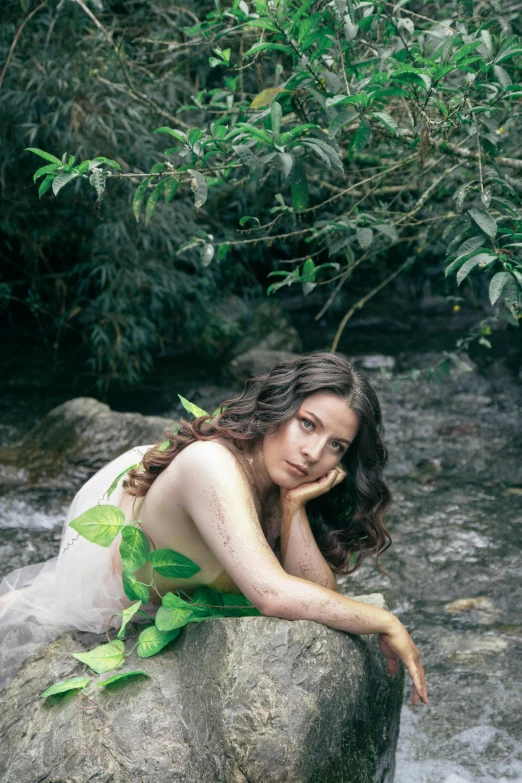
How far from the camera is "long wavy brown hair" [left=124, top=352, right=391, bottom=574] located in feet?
8.87

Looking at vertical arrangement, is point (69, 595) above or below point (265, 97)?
below

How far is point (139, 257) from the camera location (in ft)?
21.5

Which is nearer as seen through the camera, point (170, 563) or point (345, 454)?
point (170, 563)

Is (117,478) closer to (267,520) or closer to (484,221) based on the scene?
(267,520)

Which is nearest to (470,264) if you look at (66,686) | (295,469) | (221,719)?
(295,469)

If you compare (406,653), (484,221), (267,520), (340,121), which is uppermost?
(340,121)

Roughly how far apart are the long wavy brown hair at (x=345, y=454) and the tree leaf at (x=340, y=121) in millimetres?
736

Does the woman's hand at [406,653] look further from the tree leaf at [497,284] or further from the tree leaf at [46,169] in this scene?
the tree leaf at [46,169]

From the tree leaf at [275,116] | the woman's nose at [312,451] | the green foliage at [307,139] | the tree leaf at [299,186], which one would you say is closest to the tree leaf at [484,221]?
the green foliage at [307,139]

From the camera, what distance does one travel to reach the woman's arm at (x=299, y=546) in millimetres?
2758

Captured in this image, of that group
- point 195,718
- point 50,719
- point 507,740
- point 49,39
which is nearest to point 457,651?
point 507,740

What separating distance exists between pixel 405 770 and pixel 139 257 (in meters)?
4.61

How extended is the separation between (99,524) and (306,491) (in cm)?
68

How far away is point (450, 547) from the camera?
4.45 meters
